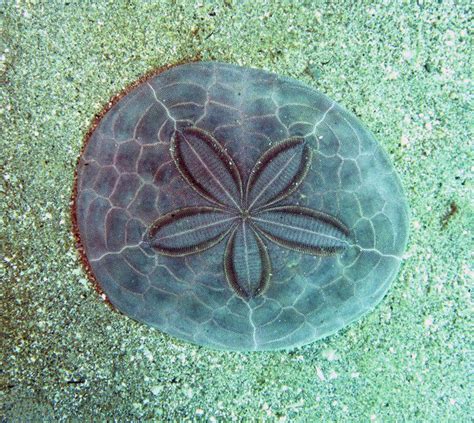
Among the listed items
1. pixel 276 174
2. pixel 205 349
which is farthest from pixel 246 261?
pixel 205 349

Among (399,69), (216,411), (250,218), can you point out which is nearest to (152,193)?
(250,218)

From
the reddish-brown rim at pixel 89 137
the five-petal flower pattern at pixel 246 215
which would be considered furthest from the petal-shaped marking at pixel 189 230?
the reddish-brown rim at pixel 89 137

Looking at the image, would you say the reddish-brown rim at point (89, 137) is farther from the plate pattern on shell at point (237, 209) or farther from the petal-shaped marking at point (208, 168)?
the petal-shaped marking at point (208, 168)

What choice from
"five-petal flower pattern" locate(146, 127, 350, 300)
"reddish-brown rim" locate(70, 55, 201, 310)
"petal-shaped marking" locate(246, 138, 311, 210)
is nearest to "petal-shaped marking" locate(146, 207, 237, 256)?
"five-petal flower pattern" locate(146, 127, 350, 300)

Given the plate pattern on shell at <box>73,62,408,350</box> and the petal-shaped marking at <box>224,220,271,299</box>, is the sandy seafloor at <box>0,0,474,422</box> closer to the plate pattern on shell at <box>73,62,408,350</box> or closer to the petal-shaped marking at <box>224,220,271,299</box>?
the plate pattern on shell at <box>73,62,408,350</box>

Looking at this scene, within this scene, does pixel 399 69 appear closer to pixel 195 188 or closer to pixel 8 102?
pixel 195 188

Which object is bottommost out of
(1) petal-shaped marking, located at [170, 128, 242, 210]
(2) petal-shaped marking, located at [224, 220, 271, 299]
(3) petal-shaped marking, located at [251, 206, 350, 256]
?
(2) petal-shaped marking, located at [224, 220, 271, 299]
